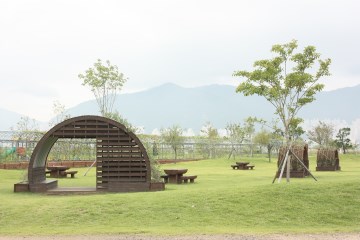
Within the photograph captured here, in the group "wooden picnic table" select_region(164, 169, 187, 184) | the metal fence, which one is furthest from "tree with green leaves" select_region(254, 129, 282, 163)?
"wooden picnic table" select_region(164, 169, 187, 184)

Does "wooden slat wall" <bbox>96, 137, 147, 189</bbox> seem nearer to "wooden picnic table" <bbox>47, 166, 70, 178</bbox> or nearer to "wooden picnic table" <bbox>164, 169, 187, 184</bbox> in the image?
"wooden picnic table" <bbox>164, 169, 187, 184</bbox>

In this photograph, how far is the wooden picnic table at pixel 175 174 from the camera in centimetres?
2186

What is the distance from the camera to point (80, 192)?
18.3 metres

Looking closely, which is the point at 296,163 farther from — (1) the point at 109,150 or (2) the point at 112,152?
(1) the point at 109,150

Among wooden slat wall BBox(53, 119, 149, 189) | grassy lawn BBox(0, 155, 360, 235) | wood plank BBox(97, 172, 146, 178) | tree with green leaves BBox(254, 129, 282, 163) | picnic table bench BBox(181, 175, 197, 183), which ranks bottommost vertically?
grassy lawn BBox(0, 155, 360, 235)

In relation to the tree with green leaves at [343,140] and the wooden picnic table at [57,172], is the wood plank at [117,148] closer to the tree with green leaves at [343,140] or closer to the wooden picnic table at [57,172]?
the wooden picnic table at [57,172]

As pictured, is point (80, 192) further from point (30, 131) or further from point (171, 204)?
point (30, 131)

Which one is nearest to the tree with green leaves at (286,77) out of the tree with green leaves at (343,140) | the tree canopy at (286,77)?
the tree canopy at (286,77)

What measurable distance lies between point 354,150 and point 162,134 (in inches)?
1216

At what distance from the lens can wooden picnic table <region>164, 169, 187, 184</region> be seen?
21859 millimetres

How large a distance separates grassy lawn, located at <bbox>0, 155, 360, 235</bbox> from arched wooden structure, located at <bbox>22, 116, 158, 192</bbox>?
12.9ft

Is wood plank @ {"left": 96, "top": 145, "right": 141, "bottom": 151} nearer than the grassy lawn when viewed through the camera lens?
No

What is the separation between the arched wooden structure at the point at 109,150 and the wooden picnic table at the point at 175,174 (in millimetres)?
3117

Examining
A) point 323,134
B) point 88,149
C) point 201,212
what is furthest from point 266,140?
point 201,212
